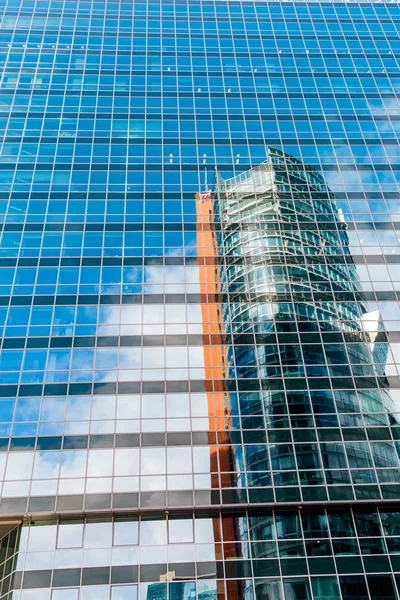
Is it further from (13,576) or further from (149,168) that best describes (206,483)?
(149,168)

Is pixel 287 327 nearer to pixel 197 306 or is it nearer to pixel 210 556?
pixel 197 306

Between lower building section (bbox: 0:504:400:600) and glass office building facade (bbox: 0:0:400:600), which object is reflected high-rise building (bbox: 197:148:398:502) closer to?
glass office building facade (bbox: 0:0:400:600)

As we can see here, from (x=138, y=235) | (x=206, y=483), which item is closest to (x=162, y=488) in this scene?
(x=206, y=483)

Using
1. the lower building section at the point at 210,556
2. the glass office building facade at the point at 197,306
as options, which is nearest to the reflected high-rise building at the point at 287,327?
the glass office building facade at the point at 197,306

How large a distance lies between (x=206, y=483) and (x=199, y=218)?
63.3 feet

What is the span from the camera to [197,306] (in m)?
35.5

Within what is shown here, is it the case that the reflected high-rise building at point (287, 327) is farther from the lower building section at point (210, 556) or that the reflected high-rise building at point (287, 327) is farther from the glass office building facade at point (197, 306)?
the lower building section at point (210, 556)

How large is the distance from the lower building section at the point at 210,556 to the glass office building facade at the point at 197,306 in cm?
10

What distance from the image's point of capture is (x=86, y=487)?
28203 millimetres

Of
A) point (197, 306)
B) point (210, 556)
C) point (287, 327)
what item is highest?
point (197, 306)

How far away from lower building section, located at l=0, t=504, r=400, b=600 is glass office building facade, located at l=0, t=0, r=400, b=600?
0.10 metres

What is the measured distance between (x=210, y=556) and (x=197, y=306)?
15173 mm

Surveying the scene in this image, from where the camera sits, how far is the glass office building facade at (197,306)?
27531mm

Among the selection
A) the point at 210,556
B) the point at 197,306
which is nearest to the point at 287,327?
the point at 197,306
